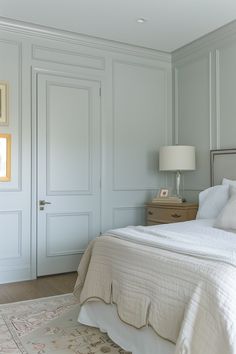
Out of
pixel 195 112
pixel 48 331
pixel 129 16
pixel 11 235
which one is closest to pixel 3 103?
pixel 11 235

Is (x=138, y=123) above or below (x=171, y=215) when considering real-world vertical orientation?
above

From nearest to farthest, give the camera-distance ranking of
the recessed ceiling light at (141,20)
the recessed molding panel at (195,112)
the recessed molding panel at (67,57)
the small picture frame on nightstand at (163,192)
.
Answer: the recessed ceiling light at (141,20) < the recessed molding panel at (67,57) < the recessed molding panel at (195,112) < the small picture frame on nightstand at (163,192)

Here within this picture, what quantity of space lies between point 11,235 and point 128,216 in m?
1.45

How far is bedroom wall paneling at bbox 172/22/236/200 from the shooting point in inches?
157

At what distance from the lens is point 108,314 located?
2490 mm

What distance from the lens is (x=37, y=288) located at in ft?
12.1


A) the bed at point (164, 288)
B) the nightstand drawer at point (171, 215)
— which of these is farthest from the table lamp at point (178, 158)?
the bed at point (164, 288)

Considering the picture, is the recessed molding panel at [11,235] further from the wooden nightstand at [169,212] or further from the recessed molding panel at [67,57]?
the recessed molding panel at [67,57]

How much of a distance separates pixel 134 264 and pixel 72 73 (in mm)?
2713

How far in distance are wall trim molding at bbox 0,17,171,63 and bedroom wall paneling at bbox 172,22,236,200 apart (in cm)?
34

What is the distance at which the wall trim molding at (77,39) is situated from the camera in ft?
12.7

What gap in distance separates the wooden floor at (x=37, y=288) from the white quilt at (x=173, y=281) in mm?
819

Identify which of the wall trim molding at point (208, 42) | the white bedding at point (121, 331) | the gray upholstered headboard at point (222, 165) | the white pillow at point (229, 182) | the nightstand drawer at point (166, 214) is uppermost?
the wall trim molding at point (208, 42)

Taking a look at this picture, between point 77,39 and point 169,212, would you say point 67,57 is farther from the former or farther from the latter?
point 169,212
